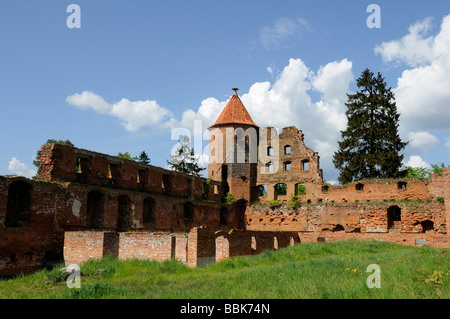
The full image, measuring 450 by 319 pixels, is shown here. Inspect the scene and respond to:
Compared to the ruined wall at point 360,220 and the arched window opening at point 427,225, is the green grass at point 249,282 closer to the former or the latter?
the ruined wall at point 360,220

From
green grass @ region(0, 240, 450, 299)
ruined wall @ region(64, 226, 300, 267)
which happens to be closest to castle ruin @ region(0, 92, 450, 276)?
ruined wall @ region(64, 226, 300, 267)

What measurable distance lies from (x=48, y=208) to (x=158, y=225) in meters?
8.01

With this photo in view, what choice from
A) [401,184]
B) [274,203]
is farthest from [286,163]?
[401,184]

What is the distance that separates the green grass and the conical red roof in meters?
18.7

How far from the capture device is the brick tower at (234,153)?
108 ft

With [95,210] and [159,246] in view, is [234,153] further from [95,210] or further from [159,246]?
[159,246]

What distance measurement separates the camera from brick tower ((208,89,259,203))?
32.9 m

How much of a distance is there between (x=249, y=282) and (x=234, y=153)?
74.6 ft

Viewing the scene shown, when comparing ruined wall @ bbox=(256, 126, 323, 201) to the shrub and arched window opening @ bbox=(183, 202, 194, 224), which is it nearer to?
the shrub

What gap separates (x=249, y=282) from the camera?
408 inches
